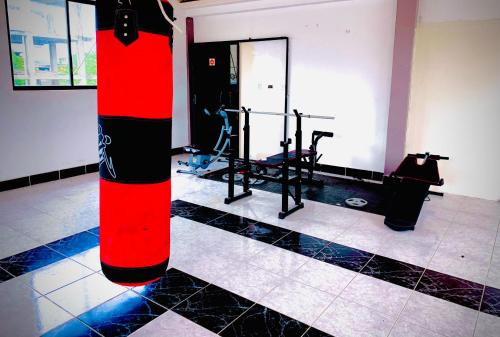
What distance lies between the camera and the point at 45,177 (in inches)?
224

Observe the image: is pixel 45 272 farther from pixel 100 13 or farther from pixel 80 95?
pixel 80 95

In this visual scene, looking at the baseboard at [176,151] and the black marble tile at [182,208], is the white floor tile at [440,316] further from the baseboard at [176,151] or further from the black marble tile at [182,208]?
the baseboard at [176,151]

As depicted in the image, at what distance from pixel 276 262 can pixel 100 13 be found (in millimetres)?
2356

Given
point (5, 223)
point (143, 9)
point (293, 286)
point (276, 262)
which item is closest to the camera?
point (143, 9)

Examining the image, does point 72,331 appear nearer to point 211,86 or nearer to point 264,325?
point 264,325

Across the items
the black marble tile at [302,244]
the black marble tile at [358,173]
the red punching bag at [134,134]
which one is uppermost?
the red punching bag at [134,134]

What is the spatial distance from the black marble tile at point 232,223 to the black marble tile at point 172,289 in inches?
40.8

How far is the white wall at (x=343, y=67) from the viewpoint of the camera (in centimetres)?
566

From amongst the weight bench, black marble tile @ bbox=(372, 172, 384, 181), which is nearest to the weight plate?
the weight bench

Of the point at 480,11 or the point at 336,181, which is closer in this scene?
the point at 480,11

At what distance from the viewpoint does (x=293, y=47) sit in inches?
254

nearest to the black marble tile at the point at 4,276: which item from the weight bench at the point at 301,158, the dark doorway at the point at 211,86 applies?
the weight bench at the point at 301,158

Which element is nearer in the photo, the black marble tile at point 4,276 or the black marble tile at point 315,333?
the black marble tile at point 315,333

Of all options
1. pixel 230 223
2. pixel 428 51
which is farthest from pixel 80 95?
pixel 428 51
